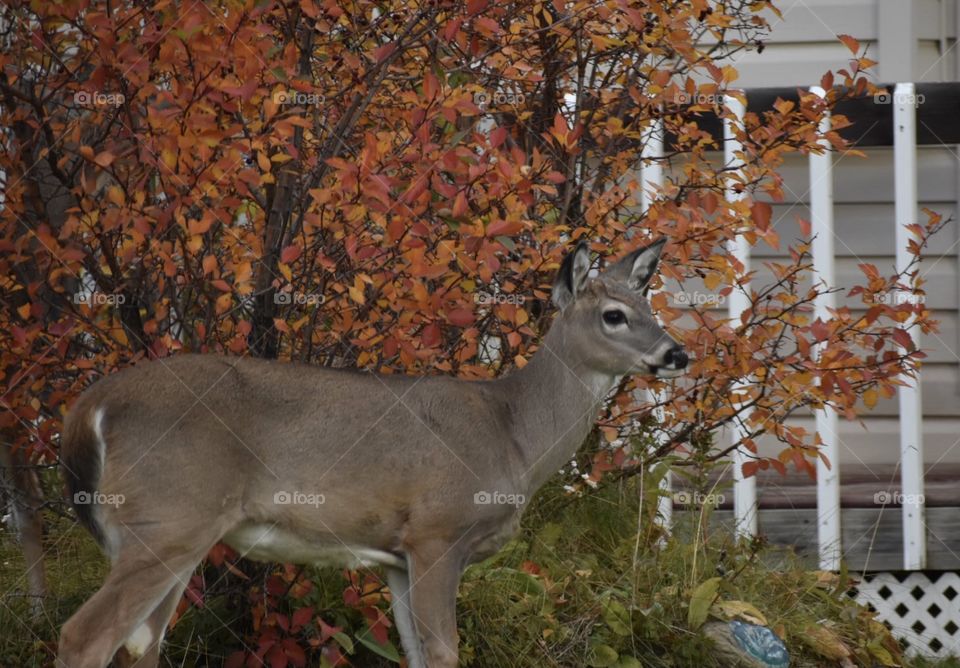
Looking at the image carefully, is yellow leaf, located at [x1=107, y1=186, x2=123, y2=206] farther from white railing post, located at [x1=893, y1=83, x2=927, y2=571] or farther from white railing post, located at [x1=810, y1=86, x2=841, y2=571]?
white railing post, located at [x1=893, y1=83, x2=927, y2=571]

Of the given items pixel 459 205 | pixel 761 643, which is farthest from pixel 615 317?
Answer: pixel 761 643

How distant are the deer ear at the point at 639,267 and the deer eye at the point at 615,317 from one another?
→ 187 millimetres

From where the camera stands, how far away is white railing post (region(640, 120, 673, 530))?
A: 23.0 feet

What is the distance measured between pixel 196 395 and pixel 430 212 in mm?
1309

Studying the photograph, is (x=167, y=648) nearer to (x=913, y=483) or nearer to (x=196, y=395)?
(x=196, y=395)

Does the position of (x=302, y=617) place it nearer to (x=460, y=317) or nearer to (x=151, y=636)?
(x=151, y=636)

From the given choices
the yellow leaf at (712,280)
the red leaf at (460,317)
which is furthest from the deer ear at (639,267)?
the red leaf at (460,317)

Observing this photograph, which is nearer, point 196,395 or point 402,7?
point 196,395

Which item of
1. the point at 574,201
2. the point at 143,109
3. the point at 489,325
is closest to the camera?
the point at 143,109

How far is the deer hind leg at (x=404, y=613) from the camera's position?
546 centimetres

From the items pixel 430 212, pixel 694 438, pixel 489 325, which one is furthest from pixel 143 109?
pixel 694 438

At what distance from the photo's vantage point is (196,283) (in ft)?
18.7

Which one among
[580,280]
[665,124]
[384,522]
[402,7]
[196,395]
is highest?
[402,7]

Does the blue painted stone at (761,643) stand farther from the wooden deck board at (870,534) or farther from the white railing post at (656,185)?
the wooden deck board at (870,534)
